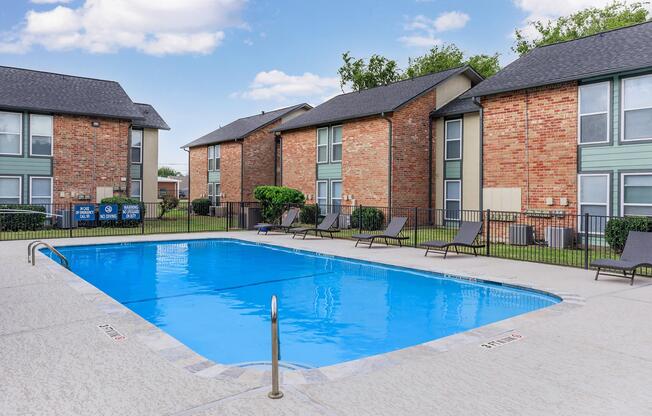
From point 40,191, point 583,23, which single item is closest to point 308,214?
point 40,191

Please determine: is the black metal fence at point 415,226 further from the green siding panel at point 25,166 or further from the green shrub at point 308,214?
the green siding panel at point 25,166

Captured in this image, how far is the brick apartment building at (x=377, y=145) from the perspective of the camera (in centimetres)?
2216

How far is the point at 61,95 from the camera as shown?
944 inches

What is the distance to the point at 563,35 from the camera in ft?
130

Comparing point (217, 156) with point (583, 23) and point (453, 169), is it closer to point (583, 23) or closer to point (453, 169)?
point (453, 169)

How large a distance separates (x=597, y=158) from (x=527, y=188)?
2356mm

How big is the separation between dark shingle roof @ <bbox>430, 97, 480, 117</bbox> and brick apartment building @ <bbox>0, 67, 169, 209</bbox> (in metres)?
15.0

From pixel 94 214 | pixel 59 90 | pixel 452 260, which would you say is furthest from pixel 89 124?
pixel 452 260

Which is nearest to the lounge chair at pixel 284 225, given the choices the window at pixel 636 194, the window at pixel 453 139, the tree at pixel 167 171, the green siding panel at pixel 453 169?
the green siding panel at pixel 453 169

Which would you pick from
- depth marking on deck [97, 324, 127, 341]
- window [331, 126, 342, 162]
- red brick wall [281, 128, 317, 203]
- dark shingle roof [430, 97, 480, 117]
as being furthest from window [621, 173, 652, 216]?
red brick wall [281, 128, 317, 203]

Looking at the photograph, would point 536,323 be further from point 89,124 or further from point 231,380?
point 89,124

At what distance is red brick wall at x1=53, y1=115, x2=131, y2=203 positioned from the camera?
75.6ft

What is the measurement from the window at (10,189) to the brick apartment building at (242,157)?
12.7 m

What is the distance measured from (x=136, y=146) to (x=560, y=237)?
22.6m
